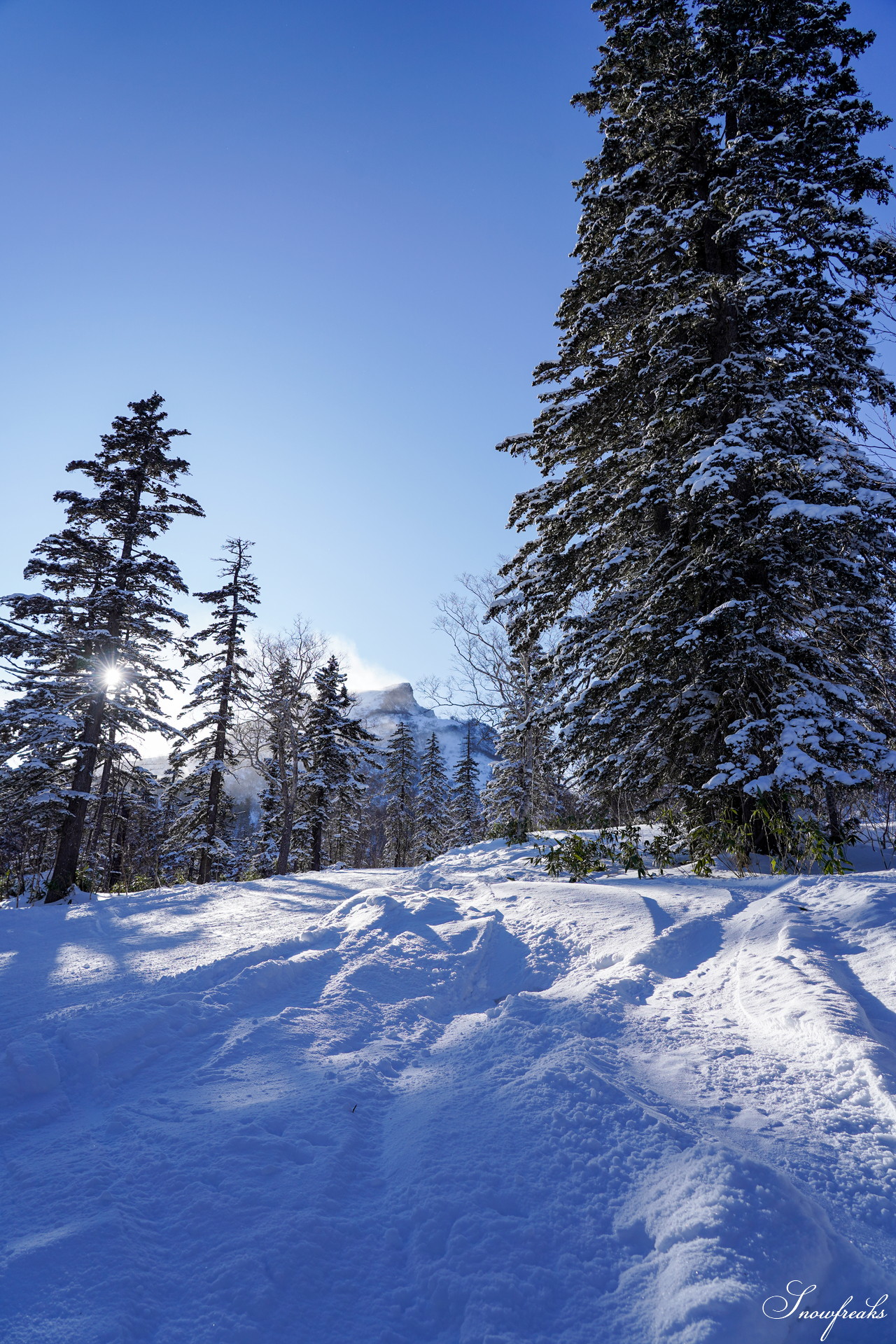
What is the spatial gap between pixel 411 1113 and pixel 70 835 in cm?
1484

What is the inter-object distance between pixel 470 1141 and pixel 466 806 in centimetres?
3687

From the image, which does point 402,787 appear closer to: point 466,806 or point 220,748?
point 466,806

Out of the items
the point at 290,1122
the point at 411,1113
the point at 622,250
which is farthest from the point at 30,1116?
the point at 622,250

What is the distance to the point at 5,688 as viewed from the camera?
6137 millimetres

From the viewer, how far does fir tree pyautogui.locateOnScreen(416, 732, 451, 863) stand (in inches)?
1543

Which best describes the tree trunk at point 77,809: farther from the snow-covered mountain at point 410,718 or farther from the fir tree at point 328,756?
the snow-covered mountain at point 410,718

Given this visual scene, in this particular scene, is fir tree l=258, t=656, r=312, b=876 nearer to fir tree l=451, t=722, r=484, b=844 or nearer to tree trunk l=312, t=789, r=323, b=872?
tree trunk l=312, t=789, r=323, b=872

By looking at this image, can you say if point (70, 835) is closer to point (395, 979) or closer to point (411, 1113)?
point (395, 979)

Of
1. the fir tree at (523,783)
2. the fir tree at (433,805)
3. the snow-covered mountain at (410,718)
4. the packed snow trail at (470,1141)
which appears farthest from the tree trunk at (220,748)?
the snow-covered mountain at (410,718)

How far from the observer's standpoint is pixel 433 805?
39.2 m

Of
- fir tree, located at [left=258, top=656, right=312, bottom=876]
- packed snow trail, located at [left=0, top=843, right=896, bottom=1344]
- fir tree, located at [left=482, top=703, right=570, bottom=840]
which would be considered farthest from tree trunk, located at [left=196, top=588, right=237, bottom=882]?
packed snow trail, located at [left=0, top=843, right=896, bottom=1344]

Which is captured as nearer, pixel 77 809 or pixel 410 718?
pixel 77 809

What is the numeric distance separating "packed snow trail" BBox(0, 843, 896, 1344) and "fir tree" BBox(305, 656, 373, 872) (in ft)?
68.3

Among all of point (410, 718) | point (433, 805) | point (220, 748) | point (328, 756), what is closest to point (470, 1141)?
point (220, 748)
